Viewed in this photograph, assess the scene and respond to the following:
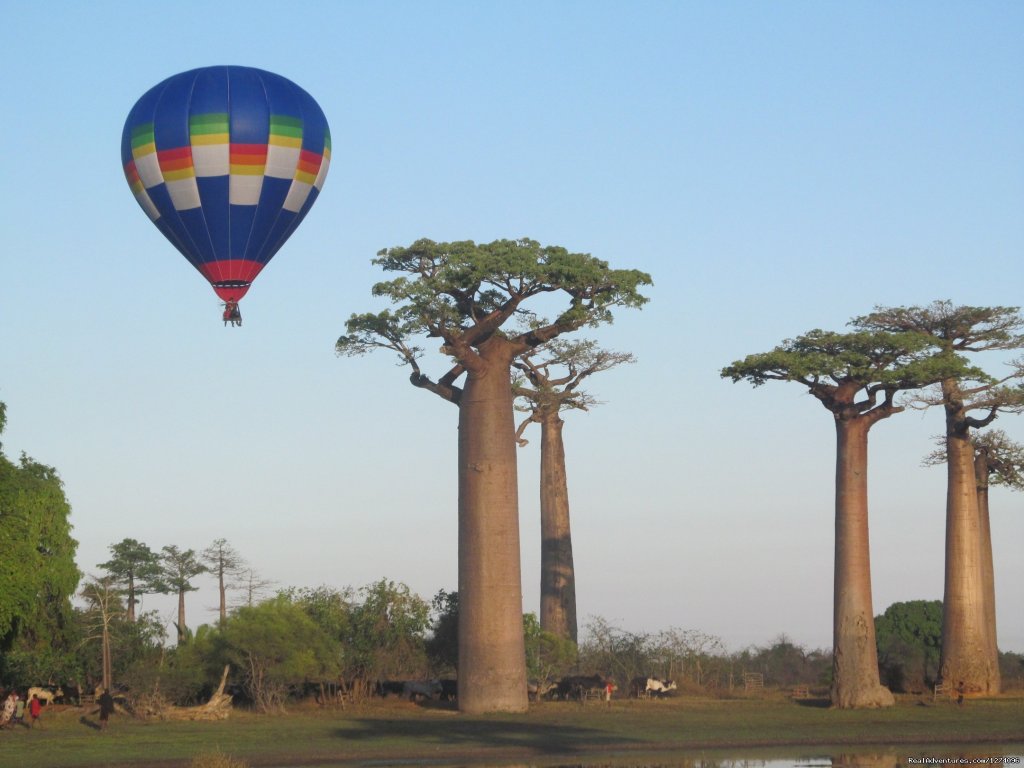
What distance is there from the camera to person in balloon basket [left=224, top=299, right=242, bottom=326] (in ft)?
84.6

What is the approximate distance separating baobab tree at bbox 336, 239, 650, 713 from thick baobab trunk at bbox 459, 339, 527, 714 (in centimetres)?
2

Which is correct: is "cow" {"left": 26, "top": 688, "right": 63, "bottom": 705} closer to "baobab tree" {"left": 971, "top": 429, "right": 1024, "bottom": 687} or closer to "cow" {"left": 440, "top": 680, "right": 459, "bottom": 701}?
"cow" {"left": 440, "top": 680, "right": 459, "bottom": 701}

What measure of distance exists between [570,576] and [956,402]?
422 inches

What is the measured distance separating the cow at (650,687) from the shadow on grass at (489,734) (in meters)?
7.13

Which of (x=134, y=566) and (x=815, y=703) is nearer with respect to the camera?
(x=815, y=703)

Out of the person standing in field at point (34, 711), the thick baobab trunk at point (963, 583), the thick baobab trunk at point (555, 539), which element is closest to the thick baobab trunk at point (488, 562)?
the person standing in field at point (34, 711)

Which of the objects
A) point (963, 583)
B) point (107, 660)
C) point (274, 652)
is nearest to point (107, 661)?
point (107, 660)

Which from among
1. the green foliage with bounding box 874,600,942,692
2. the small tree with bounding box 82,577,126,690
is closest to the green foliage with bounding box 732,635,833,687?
the green foliage with bounding box 874,600,942,692

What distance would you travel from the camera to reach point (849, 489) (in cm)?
3008

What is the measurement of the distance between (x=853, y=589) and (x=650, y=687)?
522cm

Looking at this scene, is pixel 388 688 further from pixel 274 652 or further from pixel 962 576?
pixel 962 576

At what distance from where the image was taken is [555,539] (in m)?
39.0

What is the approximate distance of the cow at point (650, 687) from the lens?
32562 millimetres

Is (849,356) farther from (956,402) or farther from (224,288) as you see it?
(224,288)
